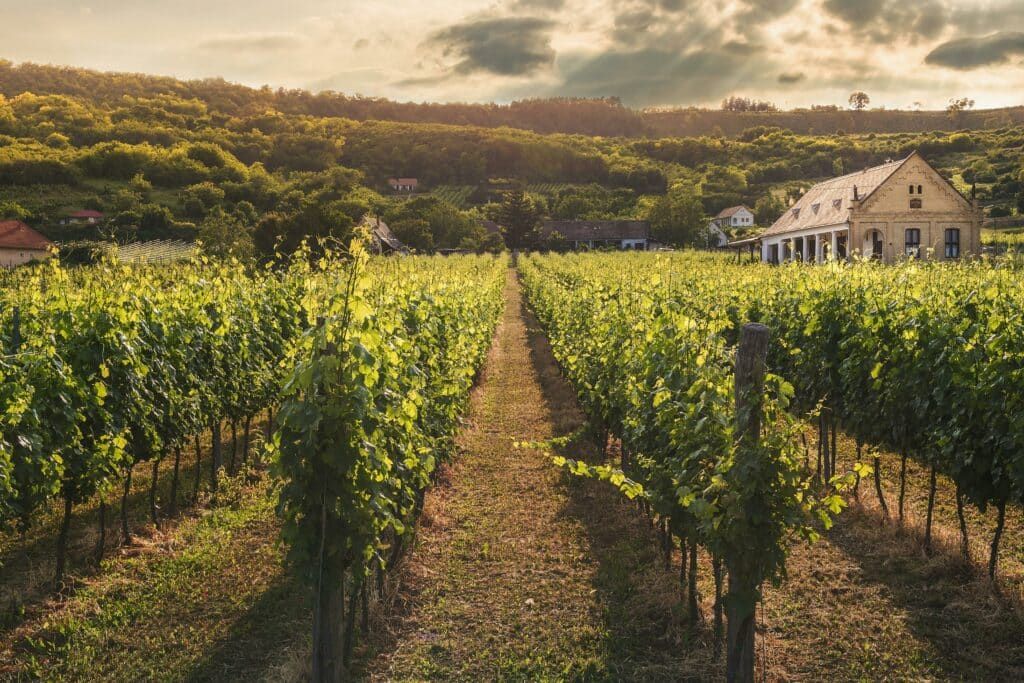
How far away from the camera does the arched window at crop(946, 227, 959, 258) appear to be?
1649 inches

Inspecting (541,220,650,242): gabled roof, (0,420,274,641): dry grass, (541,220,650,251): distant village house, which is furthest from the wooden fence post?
(541,220,650,242): gabled roof

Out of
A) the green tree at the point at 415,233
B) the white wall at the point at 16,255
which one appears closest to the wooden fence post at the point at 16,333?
the white wall at the point at 16,255

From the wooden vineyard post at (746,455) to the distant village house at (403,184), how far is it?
132m

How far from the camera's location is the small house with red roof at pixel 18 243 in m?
62.5

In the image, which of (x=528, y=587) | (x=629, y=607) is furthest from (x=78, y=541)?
(x=629, y=607)

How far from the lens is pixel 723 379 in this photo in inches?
209

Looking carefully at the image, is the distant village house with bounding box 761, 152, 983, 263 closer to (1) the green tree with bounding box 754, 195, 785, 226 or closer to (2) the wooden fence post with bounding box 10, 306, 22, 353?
(2) the wooden fence post with bounding box 10, 306, 22, 353

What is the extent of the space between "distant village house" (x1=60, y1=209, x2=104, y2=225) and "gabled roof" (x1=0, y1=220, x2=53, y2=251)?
8.02m

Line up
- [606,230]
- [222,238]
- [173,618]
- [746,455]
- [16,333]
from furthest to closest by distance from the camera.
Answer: [606,230] < [222,238] < [16,333] < [173,618] < [746,455]

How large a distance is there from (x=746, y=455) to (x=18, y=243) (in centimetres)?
7601

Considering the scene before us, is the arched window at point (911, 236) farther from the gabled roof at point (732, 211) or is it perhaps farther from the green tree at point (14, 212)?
the green tree at point (14, 212)

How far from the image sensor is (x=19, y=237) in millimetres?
65562

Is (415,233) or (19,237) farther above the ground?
(415,233)

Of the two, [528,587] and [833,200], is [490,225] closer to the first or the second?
[833,200]
